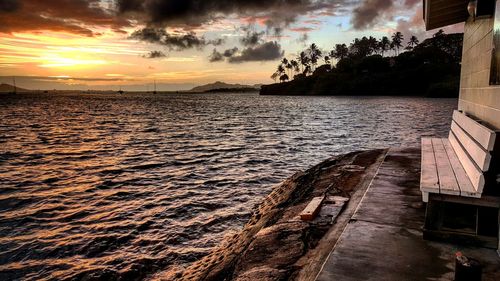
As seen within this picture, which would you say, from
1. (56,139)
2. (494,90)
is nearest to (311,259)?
(494,90)

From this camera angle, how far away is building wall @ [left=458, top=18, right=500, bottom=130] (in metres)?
4.97

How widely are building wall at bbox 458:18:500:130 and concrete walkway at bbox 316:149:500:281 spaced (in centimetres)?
175

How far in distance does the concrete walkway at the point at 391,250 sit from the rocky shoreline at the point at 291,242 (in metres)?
0.22

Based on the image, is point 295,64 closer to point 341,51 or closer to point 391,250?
point 341,51

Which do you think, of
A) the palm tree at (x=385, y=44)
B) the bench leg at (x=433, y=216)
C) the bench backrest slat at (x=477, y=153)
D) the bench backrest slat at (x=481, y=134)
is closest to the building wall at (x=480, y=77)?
the bench backrest slat at (x=481, y=134)

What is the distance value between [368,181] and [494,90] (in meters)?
3.44

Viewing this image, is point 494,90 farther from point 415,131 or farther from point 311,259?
point 415,131

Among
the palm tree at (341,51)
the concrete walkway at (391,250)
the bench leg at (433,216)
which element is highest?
the palm tree at (341,51)

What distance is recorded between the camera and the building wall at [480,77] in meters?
4.97

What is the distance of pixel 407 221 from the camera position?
5203 mm

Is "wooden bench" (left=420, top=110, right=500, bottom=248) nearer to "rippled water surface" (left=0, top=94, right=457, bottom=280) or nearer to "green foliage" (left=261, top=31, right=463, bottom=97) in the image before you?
"rippled water surface" (left=0, top=94, right=457, bottom=280)

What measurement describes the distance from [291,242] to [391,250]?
4.50 ft

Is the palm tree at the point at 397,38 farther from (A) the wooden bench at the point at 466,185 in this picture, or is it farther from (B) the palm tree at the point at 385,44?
(A) the wooden bench at the point at 466,185

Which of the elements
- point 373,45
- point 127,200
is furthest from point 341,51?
point 127,200
